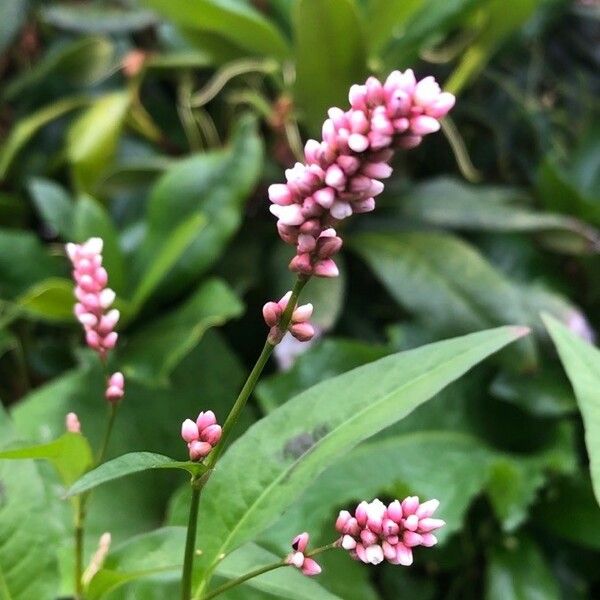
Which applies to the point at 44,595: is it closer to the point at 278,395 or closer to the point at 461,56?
the point at 278,395

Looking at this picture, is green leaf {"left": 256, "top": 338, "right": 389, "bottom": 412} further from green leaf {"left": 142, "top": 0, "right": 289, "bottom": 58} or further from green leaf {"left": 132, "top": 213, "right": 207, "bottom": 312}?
green leaf {"left": 142, "top": 0, "right": 289, "bottom": 58}

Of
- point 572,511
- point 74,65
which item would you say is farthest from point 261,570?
point 74,65

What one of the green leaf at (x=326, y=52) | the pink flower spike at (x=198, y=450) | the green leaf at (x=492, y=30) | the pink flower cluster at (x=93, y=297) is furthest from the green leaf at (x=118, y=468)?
the green leaf at (x=492, y=30)

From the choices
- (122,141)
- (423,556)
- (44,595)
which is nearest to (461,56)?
(122,141)

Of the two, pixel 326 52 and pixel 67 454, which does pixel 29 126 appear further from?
pixel 67 454

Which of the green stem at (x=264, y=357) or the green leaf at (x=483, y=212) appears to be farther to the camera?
the green leaf at (x=483, y=212)

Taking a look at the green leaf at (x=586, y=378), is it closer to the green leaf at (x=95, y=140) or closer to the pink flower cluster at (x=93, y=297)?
the pink flower cluster at (x=93, y=297)
